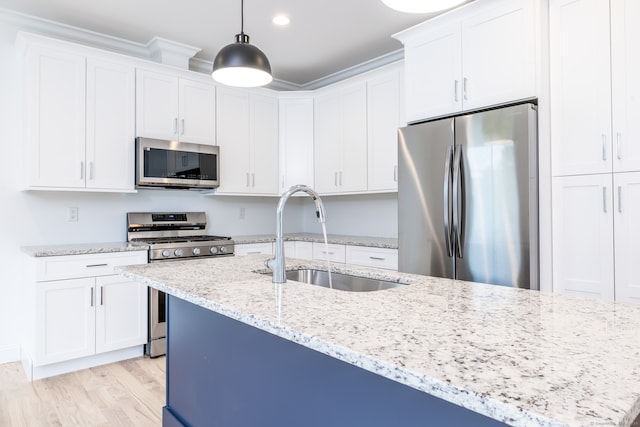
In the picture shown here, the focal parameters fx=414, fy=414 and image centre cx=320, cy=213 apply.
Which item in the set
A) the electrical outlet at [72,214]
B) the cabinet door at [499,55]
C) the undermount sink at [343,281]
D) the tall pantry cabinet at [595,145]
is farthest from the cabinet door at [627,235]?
the electrical outlet at [72,214]

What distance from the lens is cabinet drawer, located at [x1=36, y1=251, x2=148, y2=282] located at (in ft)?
9.21

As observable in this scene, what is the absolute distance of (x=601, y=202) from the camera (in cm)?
225

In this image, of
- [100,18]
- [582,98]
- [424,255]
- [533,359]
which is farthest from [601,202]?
[100,18]

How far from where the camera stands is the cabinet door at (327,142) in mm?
4090

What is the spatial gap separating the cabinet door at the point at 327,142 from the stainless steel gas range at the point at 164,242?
45.1 inches

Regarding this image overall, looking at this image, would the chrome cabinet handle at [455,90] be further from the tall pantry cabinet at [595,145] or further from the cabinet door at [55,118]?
the cabinet door at [55,118]

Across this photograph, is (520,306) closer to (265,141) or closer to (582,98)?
(582,98)

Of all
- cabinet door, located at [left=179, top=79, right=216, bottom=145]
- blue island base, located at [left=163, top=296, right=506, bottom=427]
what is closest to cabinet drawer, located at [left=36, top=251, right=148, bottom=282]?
cabinet door, located at [left=179, top=79, right=216, bottom=145]

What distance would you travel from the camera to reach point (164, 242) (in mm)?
3355

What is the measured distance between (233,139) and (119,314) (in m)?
1.86

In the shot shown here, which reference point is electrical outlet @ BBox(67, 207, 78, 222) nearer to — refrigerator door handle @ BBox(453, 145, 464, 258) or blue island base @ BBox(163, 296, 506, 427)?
blue island base @ BBox(163, 296, 506, 427)

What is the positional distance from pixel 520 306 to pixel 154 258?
278 centimetres

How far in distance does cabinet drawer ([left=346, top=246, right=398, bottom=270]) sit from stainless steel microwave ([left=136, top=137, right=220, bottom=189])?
4.62 ft

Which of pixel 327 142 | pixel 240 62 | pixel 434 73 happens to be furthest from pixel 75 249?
pixel 434 73
